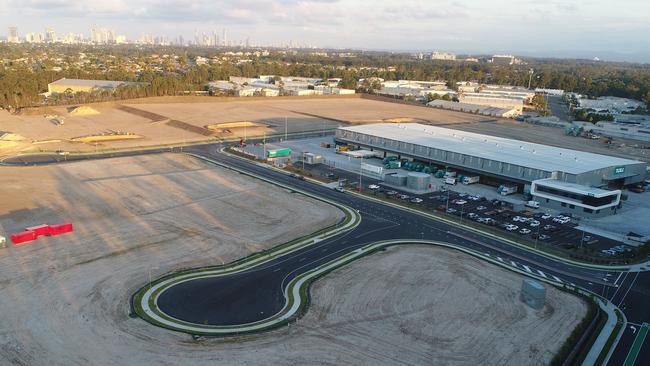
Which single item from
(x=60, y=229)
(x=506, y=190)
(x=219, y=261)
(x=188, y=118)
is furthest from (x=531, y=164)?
(x=188, y=118)

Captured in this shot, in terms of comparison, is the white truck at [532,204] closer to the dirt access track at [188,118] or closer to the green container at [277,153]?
the green container at [277,153]

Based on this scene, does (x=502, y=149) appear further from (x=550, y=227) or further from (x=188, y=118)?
(x=188, y=118)

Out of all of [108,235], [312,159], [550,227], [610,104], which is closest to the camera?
[108,235]

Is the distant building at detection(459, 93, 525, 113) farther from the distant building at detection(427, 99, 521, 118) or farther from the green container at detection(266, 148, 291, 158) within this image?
the green container at detection(266, 148, 291, 158)

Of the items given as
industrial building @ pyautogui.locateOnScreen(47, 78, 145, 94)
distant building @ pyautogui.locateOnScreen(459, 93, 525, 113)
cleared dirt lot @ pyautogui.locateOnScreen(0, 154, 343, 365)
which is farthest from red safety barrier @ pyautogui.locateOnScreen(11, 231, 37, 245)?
distant building @ pyautogui.locateOnScreen(459, 93, 525, 113)

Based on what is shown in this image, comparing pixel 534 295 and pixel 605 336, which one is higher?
pixel 534 295

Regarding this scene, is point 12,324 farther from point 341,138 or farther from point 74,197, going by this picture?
point 341,138

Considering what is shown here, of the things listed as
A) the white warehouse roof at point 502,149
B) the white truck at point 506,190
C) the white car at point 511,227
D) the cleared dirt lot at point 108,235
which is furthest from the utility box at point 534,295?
the white warehouse roof at point 502,149
